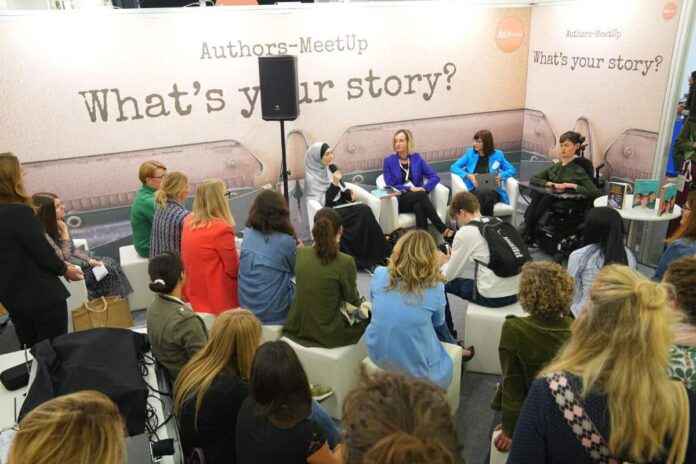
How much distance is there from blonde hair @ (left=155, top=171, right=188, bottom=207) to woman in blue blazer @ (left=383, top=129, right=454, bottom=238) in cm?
247

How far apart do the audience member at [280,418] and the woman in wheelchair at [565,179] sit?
4.25 m

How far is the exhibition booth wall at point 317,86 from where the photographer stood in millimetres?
4824

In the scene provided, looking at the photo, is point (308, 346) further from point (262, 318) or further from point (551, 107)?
point (551, 107)

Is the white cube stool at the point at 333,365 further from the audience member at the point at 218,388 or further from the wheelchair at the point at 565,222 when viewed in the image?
the wheelchair at the point at 565,222

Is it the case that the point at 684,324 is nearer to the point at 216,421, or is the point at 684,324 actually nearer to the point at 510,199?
the point at 216,421

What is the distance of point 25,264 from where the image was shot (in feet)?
10.0

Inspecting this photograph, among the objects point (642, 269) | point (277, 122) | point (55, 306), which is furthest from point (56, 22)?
point (642, 269)

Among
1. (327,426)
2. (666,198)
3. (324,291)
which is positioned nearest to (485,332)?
(324,291)

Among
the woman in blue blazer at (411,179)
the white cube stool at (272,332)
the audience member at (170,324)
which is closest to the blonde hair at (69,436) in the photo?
the audience member at (170,324)

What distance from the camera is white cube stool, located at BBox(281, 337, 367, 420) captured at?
3.20 meters

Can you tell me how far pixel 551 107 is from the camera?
648 centimetres

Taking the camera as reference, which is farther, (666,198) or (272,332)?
(666,198)

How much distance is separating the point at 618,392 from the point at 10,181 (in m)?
2.90

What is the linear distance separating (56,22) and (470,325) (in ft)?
13.4
